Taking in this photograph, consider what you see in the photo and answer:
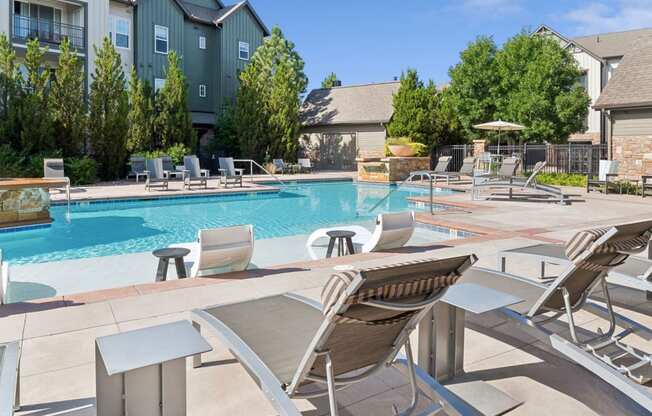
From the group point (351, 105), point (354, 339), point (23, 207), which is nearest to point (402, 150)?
point (351, 105)

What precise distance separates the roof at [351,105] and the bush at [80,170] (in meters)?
13.8

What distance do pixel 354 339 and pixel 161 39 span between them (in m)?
25.8

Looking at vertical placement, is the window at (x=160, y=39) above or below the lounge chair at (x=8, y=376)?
above

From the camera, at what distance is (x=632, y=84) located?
18672 mm

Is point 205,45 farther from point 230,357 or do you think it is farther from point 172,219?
point 230,357

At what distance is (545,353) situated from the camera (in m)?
3.48

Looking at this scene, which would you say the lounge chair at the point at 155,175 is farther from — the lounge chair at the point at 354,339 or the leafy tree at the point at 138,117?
the lounge chair at the point at 354,339

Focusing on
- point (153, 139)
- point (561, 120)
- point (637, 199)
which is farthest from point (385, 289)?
point (561, 120)

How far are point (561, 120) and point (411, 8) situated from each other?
31.3 feet

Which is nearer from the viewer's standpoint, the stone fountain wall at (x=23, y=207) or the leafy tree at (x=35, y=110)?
the stone fountain wall at (x=23, y=207)

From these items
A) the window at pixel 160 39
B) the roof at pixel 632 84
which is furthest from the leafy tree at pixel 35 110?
the roof at pixel 632 84

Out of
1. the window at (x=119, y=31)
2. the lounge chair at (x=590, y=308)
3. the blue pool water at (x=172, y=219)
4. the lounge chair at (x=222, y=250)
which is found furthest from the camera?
the window at (x=119, y=31)

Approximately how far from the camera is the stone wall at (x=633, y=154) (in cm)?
1780

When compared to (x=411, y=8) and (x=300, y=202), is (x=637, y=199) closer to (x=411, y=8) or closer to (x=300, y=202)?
(x=300, y=202)
